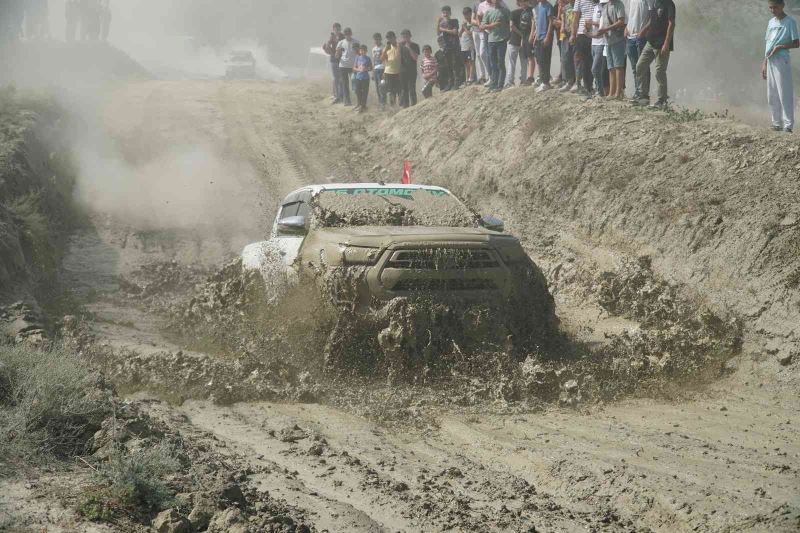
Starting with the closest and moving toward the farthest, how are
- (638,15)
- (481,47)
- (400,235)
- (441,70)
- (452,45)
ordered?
(400,235) → (638,15) → (481,47) → (452,45) → (441,70)

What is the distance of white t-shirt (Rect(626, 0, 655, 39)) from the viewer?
14891 mm

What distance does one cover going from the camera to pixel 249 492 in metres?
5.35

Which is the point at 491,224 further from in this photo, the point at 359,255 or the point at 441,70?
the point at 441,70

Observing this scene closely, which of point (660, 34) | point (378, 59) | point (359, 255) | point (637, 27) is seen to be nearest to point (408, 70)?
point (378, 59)

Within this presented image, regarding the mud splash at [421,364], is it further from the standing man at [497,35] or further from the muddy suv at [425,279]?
the standing man at [497,35]

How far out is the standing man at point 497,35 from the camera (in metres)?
20.2

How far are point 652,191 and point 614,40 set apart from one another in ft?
12.3

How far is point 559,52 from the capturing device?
2061cm

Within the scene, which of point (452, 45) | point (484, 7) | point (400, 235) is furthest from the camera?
point (452, 45)

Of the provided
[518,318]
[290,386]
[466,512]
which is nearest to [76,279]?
[290,386]

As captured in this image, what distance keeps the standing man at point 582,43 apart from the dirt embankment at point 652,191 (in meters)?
0.46

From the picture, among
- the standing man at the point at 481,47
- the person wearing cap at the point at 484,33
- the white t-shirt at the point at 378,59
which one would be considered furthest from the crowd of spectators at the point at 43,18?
the person wearing cap at the point at 484,33

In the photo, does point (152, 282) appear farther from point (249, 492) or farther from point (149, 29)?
point (149, 29)

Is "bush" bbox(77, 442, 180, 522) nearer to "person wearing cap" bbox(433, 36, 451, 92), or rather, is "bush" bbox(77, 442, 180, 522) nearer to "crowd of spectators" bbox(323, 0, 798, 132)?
"crowd of spectators" bbox(323, 0, 798, 132)
